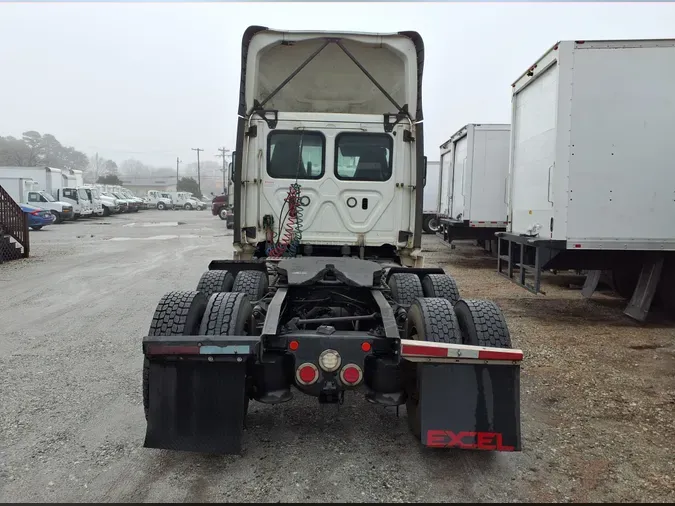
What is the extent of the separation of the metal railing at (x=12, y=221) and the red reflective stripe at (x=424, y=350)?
1395 centimetres

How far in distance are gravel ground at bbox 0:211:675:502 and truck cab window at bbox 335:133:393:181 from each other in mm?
2523

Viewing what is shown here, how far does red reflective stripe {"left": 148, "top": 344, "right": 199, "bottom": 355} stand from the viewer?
124 inches

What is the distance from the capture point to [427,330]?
358cm

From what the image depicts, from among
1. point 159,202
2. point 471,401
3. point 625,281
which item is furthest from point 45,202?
point 471,401

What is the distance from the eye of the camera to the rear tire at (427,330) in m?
3.44

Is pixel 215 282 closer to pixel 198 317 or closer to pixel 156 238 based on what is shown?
pixel 198 317

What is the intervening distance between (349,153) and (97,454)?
384cm

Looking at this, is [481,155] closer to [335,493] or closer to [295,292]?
[295,292]

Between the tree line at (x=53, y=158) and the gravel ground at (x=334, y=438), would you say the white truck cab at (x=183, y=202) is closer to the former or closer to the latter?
the tree line at (x=53, y=158)

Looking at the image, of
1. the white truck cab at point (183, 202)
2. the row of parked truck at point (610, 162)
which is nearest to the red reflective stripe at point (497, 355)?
the row of parked truck at point (610, 162)

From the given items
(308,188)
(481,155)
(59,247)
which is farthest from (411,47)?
(59,247)

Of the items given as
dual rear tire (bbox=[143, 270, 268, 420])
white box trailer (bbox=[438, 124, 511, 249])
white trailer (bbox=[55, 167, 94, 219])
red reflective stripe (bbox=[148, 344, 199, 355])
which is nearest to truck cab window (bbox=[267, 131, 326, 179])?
dual rear tire (bbox=[143, 270, 268, 420])

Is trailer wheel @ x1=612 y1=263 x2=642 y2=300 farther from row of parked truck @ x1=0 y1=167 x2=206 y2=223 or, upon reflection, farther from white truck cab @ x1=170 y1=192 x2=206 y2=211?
white truck cab @ x1=170 y1=192 x2=206 y2=211

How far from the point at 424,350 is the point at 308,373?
69 cm
